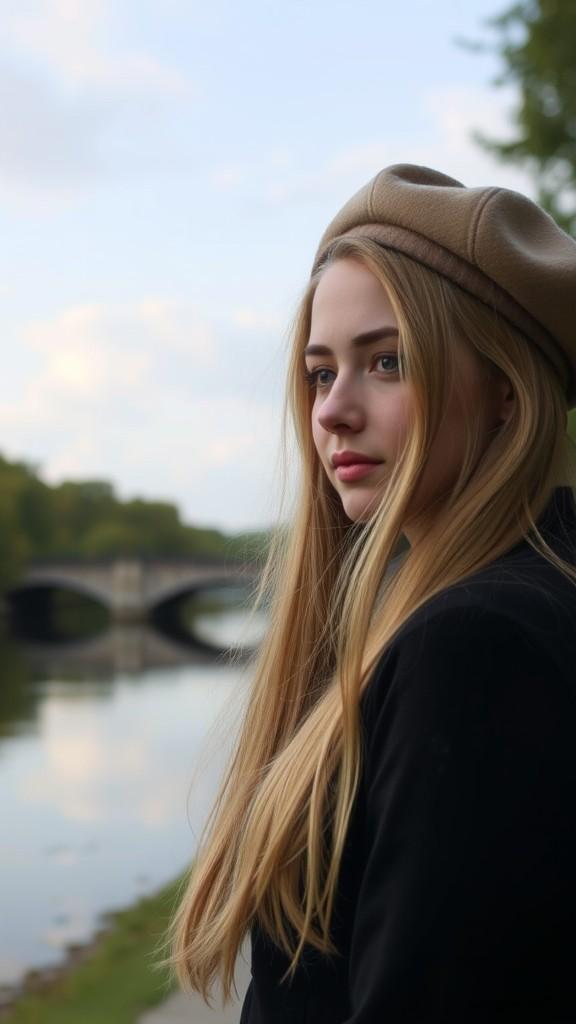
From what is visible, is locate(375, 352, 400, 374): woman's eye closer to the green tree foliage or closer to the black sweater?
the black sweater

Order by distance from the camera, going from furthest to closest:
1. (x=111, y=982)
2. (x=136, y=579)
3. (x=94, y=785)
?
Result: (x=136, y=579)
(x=94, y=785)
(x=111, y=982)

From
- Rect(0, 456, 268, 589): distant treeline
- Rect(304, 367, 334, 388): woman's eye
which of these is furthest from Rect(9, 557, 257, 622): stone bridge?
Rect(304, 367, 334, 388): woman's eye

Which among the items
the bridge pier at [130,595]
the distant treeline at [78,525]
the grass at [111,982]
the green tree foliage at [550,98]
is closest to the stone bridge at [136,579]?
the bridge pier at [130,595]

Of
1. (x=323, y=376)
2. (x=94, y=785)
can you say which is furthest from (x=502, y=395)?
(x=94, y=785)

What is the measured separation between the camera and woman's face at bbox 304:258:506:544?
152cm

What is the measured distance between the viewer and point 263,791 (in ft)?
4.97

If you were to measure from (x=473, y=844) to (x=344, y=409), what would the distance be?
58cm

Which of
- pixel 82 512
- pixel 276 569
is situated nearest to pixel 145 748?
pixel 276 569

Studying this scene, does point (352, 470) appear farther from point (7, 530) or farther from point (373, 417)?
point (7, 530)

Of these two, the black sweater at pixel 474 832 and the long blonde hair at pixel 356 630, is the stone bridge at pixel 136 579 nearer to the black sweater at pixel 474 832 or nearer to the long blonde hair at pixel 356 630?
the long blonde hair at pixel 356 630

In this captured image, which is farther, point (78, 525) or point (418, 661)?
point (78, 525)

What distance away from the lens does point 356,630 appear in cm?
144

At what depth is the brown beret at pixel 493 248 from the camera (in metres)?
1.52

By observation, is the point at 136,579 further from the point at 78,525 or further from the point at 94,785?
the point at 94,785
